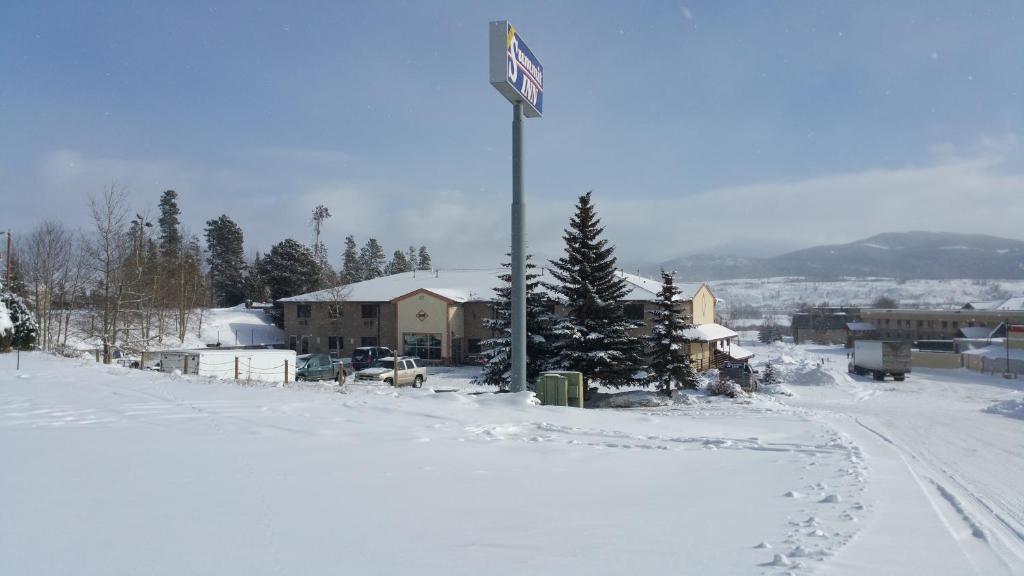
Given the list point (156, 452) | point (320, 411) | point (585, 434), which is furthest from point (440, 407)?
point (156, 452)

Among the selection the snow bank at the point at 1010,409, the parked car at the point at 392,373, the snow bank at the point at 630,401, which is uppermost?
the parked car at the point at 392,373

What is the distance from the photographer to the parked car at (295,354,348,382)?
101 ft

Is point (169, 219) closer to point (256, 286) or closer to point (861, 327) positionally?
A: point (256, 286)

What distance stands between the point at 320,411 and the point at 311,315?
4334 cm

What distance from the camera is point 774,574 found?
4.19 meters

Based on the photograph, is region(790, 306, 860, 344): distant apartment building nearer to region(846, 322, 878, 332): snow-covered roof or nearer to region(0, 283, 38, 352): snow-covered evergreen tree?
region(846, 322, 878, 332): snow-covered roof

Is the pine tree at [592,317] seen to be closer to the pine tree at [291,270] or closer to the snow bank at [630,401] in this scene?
the snow bank at [630,401]

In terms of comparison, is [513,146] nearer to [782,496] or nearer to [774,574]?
[782,496]

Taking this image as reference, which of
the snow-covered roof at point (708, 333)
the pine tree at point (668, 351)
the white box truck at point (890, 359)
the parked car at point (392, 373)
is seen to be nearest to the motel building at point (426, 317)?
the snow-covered roof at point (708, 333)

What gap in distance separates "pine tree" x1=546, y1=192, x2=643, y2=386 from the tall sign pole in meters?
12.8

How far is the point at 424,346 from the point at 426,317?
2.30 meters

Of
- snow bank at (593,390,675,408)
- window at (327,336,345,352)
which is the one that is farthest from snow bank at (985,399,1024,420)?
window at (327,336,345,352)

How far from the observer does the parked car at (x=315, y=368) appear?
30797 mm

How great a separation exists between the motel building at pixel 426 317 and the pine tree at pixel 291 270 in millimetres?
13347
